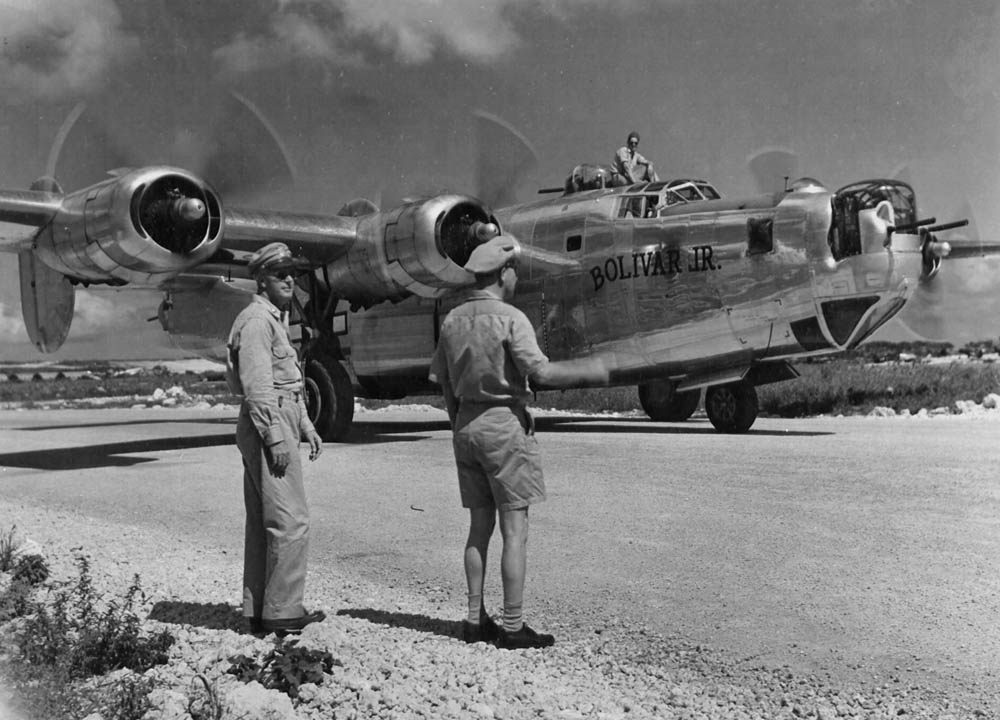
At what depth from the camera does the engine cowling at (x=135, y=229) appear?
10.1 metres

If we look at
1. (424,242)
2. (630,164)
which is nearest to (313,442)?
(424,242)

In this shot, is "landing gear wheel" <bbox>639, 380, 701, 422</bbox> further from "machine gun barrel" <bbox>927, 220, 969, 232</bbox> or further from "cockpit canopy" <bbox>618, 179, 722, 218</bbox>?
"machine gun barrel" <bbox>927, 220, 969, 232</bbox>

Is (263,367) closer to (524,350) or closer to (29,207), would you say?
(524,350)

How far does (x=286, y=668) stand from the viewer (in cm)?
368

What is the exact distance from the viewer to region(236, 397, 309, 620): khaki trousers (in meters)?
4.34

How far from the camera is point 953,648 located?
13.0 feet

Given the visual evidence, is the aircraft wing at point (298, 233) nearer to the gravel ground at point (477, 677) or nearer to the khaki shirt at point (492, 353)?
the gravel ground at point (477, 677)

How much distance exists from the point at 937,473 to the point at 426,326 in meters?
8.39

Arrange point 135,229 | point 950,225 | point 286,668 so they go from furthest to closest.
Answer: point 950,225 < point 135,229 < point 286,668

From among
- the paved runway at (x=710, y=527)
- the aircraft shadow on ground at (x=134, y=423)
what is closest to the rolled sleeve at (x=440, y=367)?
the paved runway at (x=710, y=527)

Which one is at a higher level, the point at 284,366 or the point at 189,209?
the point at 189,209

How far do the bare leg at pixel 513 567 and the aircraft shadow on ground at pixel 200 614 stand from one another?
1324 mm

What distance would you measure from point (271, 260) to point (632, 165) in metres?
10.5

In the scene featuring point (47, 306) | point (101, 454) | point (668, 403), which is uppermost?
point (47, 306)
